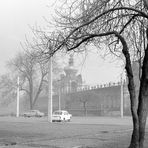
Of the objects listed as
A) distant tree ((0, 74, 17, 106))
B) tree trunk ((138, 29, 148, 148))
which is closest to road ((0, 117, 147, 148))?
tree trunk ((138, 29, 148, 148))

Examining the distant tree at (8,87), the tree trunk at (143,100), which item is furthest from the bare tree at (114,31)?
the distant tree at (8,87)

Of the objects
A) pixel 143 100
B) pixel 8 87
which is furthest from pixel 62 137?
pixel 8 87

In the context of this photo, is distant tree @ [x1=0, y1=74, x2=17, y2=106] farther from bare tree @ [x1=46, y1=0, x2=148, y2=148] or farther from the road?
bare tree @ [x1=46, y1=0, x2=148, y2=148]

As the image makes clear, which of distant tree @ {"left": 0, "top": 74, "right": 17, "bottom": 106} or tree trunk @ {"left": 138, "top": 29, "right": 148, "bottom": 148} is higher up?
distant tree @ {"left": 0, "top": 74, "right": 17, "bottom": 106}

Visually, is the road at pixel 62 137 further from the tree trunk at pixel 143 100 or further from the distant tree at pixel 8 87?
the distant tree at pixel 8 87

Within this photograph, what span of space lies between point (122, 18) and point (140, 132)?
4620 millimetres

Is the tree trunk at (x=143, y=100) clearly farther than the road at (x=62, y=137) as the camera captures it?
No

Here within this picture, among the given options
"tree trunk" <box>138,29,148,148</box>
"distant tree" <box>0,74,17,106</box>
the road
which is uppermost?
"distant tree" <box>0,74,17,106</box>

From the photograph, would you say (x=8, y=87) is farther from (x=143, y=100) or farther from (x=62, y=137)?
(x=143, y=100)

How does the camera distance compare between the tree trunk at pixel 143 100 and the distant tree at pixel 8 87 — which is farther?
the distant tree at pixel 8 87

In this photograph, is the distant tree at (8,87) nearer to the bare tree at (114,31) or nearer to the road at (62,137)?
the road at (62,137)

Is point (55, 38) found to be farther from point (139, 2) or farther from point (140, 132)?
point (140, 132)

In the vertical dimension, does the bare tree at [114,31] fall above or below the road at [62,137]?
above

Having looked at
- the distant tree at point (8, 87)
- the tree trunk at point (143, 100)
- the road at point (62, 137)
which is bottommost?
the road at point (62, 137)
